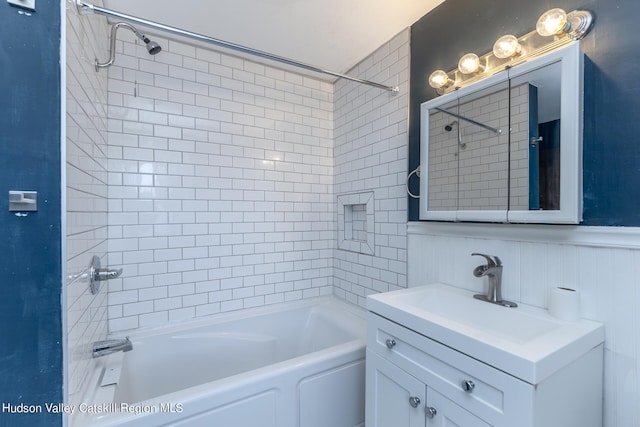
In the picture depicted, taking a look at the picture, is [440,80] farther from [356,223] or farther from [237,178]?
[237,178]

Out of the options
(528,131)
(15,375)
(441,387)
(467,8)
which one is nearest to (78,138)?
(15,375)

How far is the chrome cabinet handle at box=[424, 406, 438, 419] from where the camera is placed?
102 centimetres

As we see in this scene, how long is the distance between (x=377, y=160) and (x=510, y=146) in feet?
3.19

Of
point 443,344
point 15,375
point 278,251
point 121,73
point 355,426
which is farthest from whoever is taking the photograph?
point 278,251

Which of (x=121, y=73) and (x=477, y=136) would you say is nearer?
(x=477, y=136)

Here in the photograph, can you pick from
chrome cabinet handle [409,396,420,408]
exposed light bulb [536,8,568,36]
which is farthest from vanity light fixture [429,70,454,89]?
chrome cabinet handle [409,396,420,408]

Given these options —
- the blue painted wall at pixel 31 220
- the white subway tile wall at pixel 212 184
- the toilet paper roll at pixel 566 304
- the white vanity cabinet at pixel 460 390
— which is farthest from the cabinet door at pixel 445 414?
the white subway tile wall at pixel 212 184

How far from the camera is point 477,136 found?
1.40 metres

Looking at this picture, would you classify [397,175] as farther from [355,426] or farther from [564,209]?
[355,426]

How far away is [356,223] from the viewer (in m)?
2.52

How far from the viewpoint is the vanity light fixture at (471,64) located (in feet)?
4.55

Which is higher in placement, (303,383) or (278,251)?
(278,251)

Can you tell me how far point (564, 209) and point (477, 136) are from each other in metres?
0.54

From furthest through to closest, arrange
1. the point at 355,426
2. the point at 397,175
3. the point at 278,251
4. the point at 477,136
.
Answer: the point at 278,251
the point at 397,175
the point at 355,426
the point at 477,136
